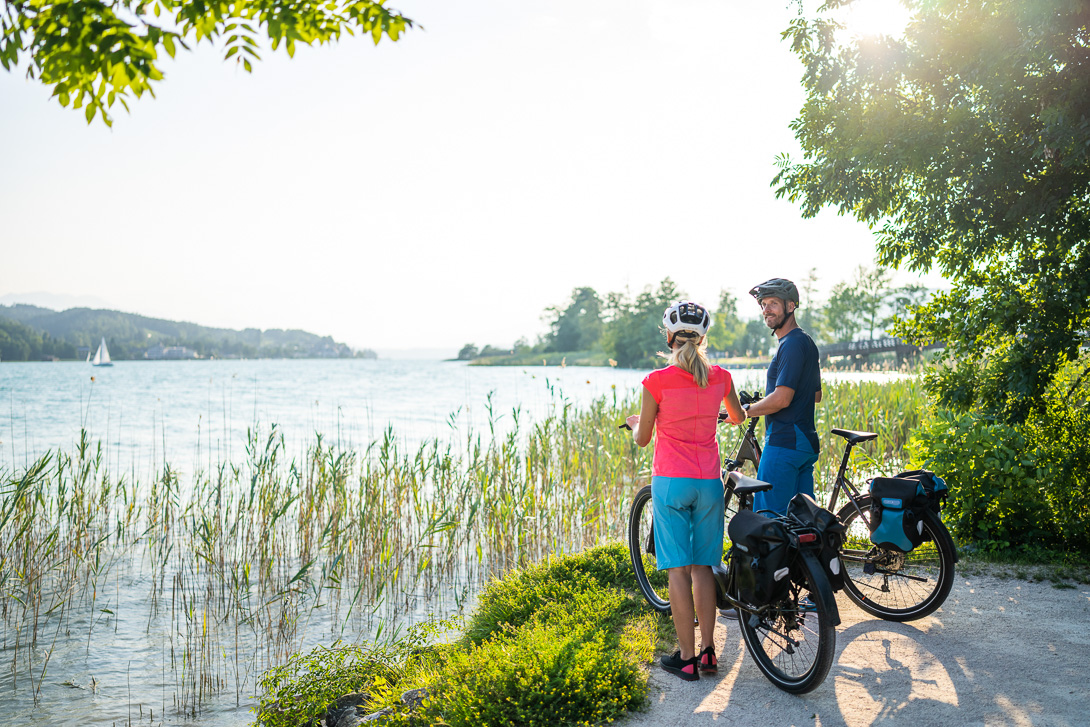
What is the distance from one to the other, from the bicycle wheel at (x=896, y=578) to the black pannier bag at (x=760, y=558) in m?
1.05

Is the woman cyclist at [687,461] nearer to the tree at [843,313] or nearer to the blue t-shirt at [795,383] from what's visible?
the blue t-shirt at [795,383]

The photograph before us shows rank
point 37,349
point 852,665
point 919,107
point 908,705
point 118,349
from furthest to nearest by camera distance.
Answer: point 118,349 < point 37,349 < point 919,107 < point 852,665 < point 908,705

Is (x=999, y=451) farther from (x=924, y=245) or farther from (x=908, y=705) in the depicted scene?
(x=908, y=705)

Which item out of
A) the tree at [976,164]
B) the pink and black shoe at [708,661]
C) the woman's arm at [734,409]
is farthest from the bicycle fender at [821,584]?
the tree at [976,164]

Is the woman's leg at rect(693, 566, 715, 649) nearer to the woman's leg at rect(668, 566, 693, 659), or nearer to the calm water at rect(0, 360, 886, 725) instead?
the woman's leg at rect(668, 566, 693, 659)

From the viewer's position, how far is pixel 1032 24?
4.97m

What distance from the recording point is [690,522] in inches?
141

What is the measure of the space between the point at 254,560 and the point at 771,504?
597 cm

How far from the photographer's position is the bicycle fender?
10.3 ft

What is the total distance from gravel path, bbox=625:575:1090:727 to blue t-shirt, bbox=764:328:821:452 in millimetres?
1250

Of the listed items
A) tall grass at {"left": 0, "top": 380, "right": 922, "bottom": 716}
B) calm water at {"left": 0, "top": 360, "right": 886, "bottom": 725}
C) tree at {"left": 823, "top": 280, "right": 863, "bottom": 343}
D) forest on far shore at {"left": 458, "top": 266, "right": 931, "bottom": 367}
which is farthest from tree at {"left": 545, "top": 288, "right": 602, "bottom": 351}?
tall grass at {"left": 0, "top": 380, "right": 922, "bottom": 716}

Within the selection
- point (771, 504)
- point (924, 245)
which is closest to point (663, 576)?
point (771, 504)

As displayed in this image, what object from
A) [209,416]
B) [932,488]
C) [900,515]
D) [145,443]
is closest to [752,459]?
[900,515]

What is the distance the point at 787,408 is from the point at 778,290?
714mm
